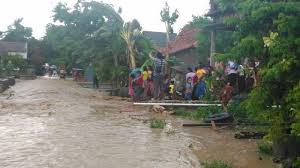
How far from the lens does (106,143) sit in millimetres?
8945

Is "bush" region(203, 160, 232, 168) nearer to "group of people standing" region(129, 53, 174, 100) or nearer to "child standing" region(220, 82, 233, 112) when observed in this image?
Result: "child standing" region(220, 82, 233, 112)

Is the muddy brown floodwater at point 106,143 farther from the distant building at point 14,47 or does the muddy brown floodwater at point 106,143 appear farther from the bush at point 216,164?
the distant building at point 14,47

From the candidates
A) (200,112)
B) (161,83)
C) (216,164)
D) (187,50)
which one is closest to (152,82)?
(161,83)

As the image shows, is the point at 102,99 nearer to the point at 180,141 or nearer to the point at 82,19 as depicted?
the point at 180,141

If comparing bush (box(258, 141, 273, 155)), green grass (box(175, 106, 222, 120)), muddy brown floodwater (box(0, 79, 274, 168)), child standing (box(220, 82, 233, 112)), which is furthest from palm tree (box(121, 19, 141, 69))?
bush (box(258, 141, 273, 155))

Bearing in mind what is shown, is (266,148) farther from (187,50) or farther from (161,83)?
(187,50)

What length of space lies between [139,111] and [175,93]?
9.28ft

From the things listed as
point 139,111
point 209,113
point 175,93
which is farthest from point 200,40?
point 209,113

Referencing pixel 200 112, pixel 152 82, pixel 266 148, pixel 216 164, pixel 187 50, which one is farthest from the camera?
pixel 187 50

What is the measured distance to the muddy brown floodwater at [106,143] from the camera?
738 centimetres

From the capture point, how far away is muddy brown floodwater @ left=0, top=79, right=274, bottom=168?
24.2ft

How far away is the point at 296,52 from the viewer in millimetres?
6746

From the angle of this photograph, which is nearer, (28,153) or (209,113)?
(28,153)

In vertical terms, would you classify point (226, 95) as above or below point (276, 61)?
below
